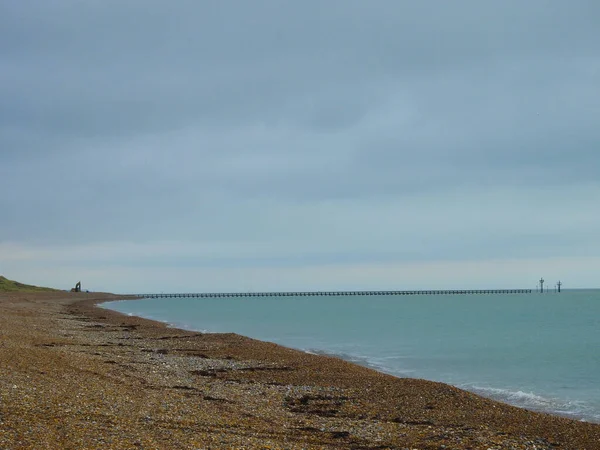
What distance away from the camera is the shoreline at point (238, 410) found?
1045 cm

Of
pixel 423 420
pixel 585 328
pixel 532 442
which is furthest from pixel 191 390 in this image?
pixel 585 328

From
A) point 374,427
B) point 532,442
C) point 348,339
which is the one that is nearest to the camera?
point 532,442

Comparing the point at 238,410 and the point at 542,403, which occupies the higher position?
the point at 238,410

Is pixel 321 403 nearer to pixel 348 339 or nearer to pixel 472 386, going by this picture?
pixel 472 386

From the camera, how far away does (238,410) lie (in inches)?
546

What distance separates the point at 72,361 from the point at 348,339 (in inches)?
1264

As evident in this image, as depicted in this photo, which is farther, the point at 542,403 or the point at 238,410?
the point at 542,403

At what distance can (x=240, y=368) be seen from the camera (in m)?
21.5

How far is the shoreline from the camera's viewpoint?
10.4 meters

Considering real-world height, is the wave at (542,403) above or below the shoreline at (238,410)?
below

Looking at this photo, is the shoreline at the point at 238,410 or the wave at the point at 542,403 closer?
the shoreline at the point at 238,410

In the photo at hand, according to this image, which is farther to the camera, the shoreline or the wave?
the wave

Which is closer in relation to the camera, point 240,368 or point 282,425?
point 282,425

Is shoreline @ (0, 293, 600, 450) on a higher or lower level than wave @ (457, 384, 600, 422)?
higher
